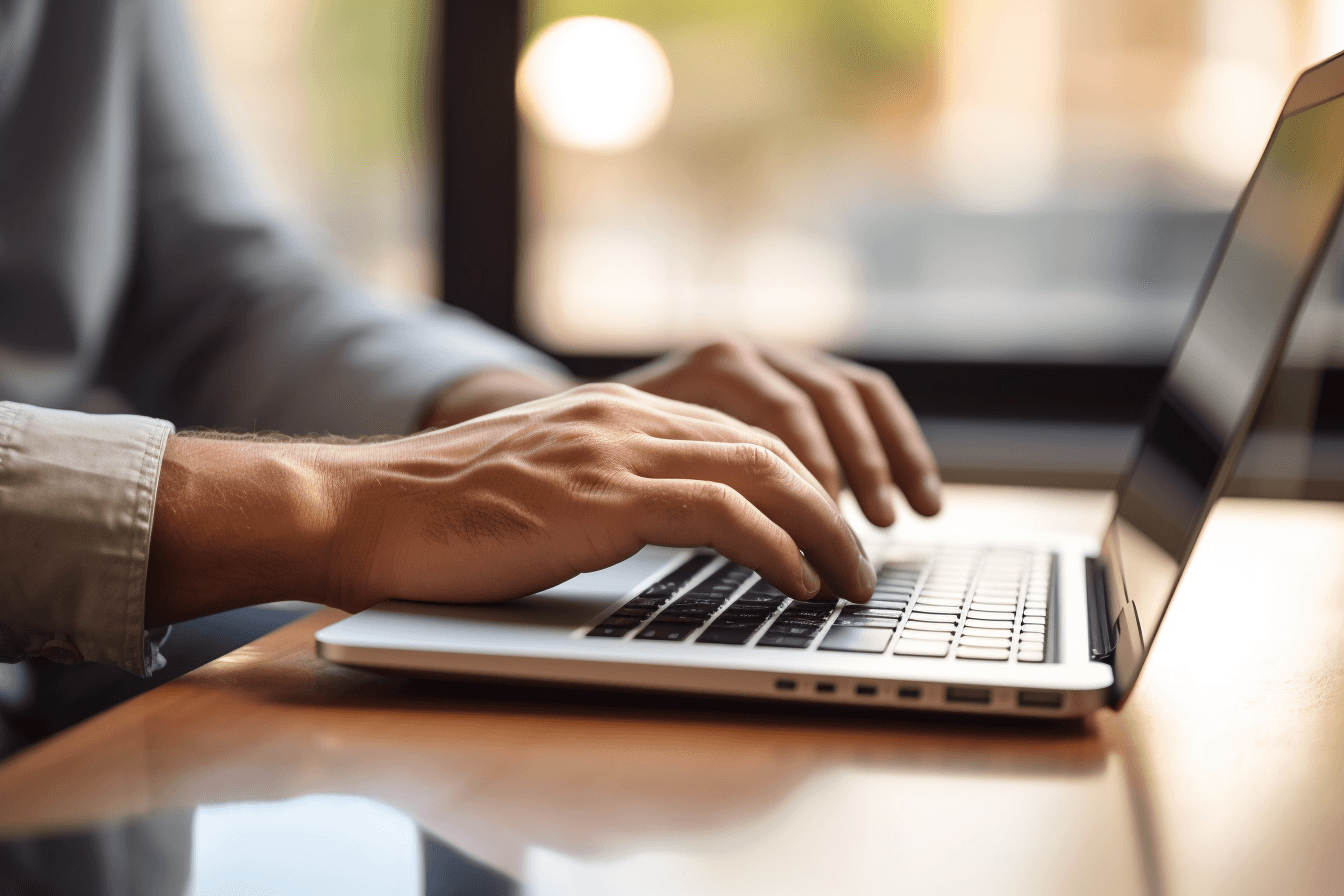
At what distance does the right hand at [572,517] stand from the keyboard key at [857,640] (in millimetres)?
39

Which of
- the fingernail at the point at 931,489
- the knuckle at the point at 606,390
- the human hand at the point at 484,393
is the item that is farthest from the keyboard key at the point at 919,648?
the human hand at the point at 484,393

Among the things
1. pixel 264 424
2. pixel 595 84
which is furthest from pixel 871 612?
pixel 595 84

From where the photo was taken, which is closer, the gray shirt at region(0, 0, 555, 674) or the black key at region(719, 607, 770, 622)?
the black key at region(719, 607, 770, 622)

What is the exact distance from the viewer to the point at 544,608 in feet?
1.62

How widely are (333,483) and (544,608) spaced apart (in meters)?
0.12

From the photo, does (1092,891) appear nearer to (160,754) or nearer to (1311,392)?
(160,754)

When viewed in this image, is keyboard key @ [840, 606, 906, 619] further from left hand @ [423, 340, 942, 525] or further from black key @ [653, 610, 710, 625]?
left hand @ [423, 340, 942, 525]

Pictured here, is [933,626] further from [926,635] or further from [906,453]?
[906,453]

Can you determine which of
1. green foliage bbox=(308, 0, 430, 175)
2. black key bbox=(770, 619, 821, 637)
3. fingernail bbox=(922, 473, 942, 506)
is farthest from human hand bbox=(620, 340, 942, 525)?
green foliage bbox=(308, 0, 430, 175)

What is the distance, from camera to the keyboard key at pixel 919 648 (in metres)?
0.43

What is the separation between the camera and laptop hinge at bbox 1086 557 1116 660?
477mm

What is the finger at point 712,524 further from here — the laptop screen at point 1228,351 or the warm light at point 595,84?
the warm light at point 595,84

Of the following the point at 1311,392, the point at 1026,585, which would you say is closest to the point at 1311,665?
the point at 1026,585

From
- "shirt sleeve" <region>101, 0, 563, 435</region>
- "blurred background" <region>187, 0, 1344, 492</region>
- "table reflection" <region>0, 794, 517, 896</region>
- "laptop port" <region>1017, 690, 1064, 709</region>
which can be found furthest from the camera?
"blurred background" <region>187, 0, 1344, 492</region>
